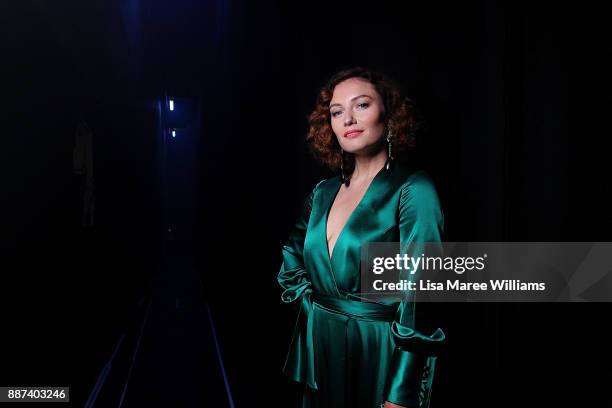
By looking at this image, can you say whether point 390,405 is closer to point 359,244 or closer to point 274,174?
point 359,244

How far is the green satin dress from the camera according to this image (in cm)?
99

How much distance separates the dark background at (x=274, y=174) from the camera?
29.3 inches

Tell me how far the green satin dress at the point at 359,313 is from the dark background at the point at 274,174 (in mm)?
55

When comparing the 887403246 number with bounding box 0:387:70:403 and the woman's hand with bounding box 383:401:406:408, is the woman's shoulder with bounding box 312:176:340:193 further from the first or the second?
the 887403246 number with bounding box 0:387:70:403

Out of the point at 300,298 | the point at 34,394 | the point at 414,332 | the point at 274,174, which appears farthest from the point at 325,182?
the point at 34,394

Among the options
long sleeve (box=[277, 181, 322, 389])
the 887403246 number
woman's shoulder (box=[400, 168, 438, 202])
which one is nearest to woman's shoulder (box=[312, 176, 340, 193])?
long sleeve (box=[277, 181, 322, 389])

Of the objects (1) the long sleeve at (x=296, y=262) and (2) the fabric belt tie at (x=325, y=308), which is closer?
(2) the fabric belt tie at (x=325, y=308)

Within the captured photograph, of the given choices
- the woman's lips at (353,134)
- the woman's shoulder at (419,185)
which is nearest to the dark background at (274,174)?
the woman's shoulder at (419,185)

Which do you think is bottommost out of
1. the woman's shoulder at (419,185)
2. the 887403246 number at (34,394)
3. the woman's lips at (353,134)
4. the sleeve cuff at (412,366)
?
the 887403246 number at (34,394)

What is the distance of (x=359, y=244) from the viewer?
3.64ft

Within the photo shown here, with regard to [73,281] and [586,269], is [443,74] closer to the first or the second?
[586,269]

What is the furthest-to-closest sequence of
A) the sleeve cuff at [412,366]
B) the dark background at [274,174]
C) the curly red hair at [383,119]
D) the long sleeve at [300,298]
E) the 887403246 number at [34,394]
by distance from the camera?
the 887403246 number at [34,394] → the long sleeve at [300,298] → the curly red hair at [383,119] → the sleeve cuff at [412,366] → the dark background at [274,174]

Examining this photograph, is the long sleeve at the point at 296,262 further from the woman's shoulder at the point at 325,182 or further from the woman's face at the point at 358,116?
the woman's face at the point at 358,116

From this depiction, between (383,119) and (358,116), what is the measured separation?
0.07m
